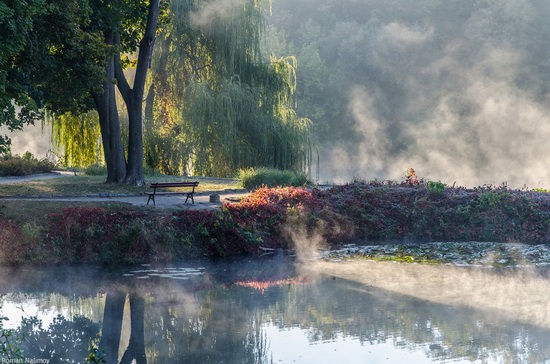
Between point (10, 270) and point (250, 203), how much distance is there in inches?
253

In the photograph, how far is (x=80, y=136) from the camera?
33.4 metres

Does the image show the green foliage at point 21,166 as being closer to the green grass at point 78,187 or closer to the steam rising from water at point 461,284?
the green grass at point 78,187

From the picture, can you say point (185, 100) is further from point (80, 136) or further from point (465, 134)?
point (465, 134)

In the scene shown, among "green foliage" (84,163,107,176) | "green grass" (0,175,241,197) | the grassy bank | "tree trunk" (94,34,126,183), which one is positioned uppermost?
"tree trunk" (94,34,126,183)

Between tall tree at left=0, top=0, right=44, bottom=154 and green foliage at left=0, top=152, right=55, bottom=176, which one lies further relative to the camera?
green foliage at left=0, top=152, right=55, bottom=176

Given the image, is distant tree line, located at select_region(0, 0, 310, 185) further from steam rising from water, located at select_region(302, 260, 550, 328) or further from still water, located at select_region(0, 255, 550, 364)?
steam rising from water, located at select_region(302, 260, 550, 328)

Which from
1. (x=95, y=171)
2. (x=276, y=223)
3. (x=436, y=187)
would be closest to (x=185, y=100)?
(x=95, y=171)

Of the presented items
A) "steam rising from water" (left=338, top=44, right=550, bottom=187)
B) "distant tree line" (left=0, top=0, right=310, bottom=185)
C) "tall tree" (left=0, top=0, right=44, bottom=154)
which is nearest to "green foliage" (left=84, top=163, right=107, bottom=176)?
"distant tree line" (left=0, top=0, right=310, bottom=185)

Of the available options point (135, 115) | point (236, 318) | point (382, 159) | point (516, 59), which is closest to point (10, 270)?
point (236, 318)

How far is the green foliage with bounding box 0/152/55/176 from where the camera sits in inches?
1208

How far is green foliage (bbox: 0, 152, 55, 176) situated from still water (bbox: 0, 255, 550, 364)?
604 inches

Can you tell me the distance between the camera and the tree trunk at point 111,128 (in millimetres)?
25062

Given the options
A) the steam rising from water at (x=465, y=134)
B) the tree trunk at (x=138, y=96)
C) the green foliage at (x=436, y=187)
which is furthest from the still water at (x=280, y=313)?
Answer: the steam rising from water at (x=465, y=134)

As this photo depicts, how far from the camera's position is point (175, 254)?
17984 millimetres
